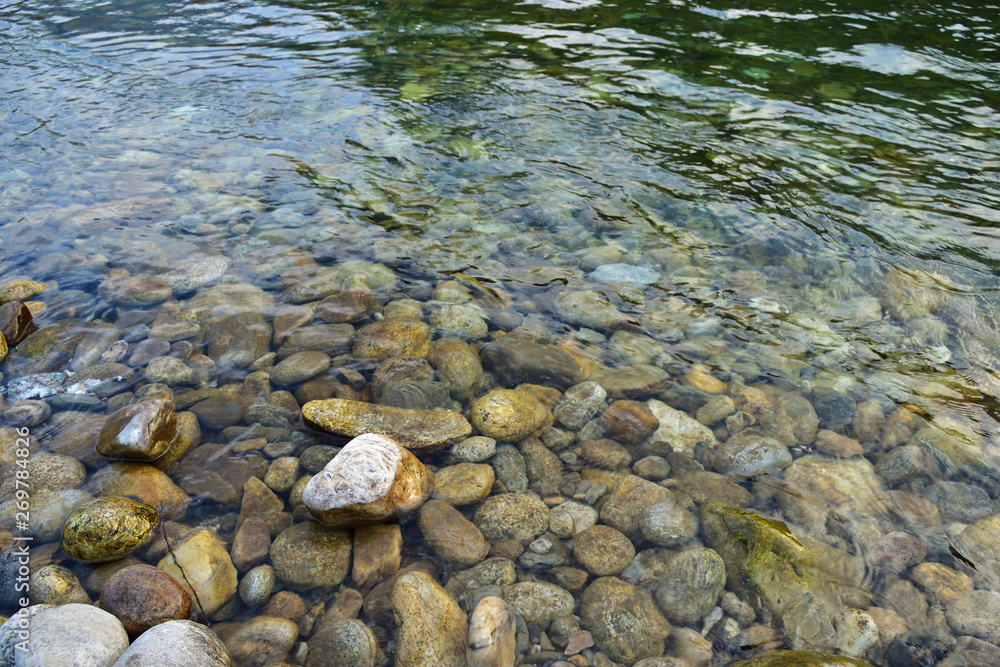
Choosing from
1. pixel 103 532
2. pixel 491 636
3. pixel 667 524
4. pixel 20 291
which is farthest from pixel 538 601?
pixel 20 291

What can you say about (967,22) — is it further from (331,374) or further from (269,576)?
(269,576)

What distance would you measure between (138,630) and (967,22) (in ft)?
41.5

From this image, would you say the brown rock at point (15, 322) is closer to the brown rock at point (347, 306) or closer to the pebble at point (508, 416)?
the brown rock at point (347, 306)

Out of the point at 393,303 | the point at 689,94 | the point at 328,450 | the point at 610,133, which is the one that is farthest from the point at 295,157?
the point at 689,94

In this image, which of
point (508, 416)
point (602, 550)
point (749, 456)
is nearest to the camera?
point (602, 550)

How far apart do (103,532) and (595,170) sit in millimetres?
5131

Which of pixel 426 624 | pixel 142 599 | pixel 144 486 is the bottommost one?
pixel 426 624

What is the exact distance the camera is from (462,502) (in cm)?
314

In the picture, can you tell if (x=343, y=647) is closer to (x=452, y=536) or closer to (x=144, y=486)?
(x=452, y=536)

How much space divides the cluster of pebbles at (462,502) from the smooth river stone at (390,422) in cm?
2

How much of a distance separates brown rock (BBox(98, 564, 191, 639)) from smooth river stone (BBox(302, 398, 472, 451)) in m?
1.11

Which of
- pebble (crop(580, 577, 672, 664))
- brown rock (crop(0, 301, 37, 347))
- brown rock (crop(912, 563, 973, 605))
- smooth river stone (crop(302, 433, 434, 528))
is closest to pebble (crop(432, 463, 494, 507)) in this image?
smooth river stone (crop(302, 433, 434, 528))

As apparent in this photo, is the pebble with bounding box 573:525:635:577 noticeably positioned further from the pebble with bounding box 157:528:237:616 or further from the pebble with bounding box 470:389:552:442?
the pebble with bounding box 157:528:237:616

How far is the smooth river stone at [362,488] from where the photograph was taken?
289 centimetres
